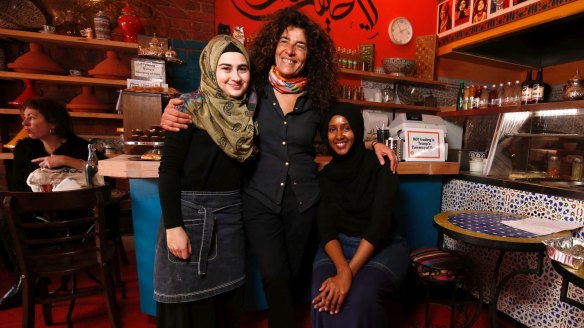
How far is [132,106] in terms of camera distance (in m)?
2.28

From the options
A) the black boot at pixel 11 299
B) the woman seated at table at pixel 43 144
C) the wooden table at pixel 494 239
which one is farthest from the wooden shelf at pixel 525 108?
the black boot at pixel 11 299

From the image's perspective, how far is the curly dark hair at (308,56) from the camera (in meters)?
1.48

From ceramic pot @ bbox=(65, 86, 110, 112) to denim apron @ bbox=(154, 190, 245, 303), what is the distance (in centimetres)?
270

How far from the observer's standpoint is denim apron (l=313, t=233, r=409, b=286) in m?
1.43

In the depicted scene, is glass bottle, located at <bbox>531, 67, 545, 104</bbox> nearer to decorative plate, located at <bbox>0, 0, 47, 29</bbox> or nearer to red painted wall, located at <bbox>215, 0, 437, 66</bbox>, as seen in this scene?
red painted wall, located at <bbox>215, 0, 437, 66</bbox>

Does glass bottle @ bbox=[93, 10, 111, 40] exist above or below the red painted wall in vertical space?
below

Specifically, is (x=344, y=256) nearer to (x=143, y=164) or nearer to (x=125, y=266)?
(x=143, y=164)

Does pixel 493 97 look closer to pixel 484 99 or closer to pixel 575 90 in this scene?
pixel 484 99

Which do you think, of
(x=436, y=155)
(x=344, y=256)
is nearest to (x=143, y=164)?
(x=344, y=256)

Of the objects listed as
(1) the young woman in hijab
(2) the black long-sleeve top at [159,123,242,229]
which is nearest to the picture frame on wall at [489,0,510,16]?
(1) the young woman in hijab

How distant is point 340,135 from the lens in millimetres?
1473

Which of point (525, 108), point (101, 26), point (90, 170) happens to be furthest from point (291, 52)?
point (101, 26)

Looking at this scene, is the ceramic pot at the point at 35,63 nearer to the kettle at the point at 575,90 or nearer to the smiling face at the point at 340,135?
the smiling face at the point at 340,135

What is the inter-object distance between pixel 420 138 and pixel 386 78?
2.22 metres
